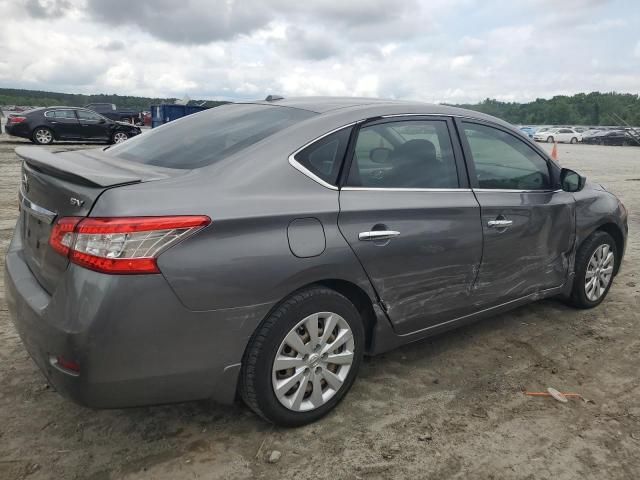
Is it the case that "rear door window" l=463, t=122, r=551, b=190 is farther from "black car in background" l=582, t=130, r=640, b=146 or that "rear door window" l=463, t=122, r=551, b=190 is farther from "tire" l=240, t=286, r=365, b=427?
"black car in background" l=582, t=130, r=640, b=146

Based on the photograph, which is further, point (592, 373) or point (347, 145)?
point (592, 373)

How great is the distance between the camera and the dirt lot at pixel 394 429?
244 cm

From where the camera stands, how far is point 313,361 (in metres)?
2.65

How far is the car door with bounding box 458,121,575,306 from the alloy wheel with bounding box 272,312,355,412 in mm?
1066

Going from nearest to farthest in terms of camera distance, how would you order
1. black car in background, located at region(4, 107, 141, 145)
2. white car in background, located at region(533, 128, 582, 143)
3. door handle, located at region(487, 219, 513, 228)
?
door handle, located at region(487, 219, 513, 228) < black car in background, located at region(4, 107, 141, 145) < white car in background, located at region(533, 128, 582, 143)

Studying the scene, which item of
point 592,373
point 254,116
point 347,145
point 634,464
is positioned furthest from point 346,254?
point 592,373

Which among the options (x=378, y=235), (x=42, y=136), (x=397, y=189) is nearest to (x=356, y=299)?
(x=378, y=235)

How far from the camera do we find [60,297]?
2.20 metres

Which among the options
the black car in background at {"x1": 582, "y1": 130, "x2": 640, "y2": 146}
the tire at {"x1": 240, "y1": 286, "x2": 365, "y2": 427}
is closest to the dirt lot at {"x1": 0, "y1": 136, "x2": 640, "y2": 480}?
the tire at {"x1": 240, "y1": 286, "x2": 365, "y2": 427}

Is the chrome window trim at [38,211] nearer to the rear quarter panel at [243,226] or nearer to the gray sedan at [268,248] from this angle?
the gray sedan at [268,248]

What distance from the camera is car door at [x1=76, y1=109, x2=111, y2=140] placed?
2019cm

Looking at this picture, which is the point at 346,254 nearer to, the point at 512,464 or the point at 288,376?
the point at 288,376

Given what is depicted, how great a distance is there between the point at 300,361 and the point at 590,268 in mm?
2806

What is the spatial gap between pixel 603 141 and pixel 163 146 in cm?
4462
